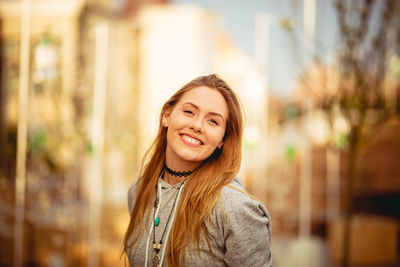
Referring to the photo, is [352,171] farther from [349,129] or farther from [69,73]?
[69,73]

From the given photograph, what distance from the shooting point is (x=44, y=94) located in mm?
3686

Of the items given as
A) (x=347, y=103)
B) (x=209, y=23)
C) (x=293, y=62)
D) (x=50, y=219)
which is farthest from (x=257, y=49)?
(x=50, y=219)

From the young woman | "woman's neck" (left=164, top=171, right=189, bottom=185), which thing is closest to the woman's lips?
the young woman

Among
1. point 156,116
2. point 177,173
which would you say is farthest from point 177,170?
point 156,116

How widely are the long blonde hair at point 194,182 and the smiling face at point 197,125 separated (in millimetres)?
29

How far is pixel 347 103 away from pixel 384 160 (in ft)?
10.9

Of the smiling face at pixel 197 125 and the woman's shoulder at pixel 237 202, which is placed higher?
the smiling face at pixel 197 125

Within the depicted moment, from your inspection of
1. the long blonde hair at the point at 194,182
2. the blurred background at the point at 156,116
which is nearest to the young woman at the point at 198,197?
the long blonde hair at the point at 194,182

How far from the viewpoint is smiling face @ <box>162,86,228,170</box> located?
1.12 meters

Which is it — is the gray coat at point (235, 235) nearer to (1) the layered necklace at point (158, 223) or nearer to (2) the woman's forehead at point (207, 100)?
(1) the layered necklace at point (158, 223)

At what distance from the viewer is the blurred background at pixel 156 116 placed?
3.16 m

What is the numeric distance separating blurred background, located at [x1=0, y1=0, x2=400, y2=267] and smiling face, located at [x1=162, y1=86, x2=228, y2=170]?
83cm

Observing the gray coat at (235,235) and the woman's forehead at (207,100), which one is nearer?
the gray coat at (235,235)

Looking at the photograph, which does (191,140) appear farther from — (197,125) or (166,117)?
(166,117)
